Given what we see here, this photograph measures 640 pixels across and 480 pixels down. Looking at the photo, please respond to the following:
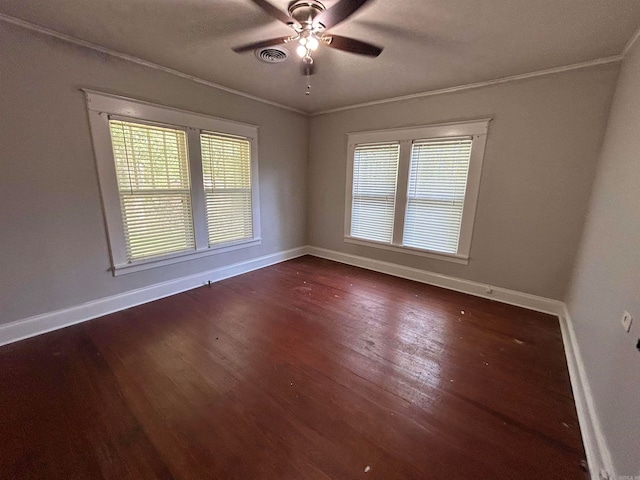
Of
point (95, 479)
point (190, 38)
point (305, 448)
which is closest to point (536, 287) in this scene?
point (305, 448)

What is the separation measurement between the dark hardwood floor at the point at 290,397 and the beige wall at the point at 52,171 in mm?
399

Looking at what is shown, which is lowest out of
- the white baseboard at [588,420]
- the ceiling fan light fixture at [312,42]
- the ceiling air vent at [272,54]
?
the white baseboard at [588,420]

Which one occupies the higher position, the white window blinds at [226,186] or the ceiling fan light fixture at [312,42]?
the ceiling fan light fixture at [312,42]

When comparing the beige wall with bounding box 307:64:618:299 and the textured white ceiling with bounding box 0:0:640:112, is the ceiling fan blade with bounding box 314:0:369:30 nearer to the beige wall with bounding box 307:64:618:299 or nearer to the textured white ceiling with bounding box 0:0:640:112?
the textured white ceiling with bounding box 0:0:640:112

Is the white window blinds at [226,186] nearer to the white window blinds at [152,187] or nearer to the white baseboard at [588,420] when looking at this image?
the white window blinds at [152,187]

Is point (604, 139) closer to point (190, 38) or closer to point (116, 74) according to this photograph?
point (190, 38)

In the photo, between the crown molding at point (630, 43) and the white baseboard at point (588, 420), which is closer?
the white baseboard at point (588, 420)

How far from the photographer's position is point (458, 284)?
3439 mm

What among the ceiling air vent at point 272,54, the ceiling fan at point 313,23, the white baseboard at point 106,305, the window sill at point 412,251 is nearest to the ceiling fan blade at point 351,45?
the ceiling fan at point 313,23

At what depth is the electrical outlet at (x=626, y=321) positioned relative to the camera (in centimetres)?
131

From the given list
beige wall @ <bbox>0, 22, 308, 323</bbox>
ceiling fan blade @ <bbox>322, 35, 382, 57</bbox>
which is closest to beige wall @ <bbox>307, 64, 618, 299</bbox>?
ceiling fan blade @ <bbox>322, 35, 382, 57</bbox>

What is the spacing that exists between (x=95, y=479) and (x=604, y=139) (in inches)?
172

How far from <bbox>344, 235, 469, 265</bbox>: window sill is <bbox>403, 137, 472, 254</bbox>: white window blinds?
0.22 ft

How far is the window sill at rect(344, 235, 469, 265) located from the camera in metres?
3.39
